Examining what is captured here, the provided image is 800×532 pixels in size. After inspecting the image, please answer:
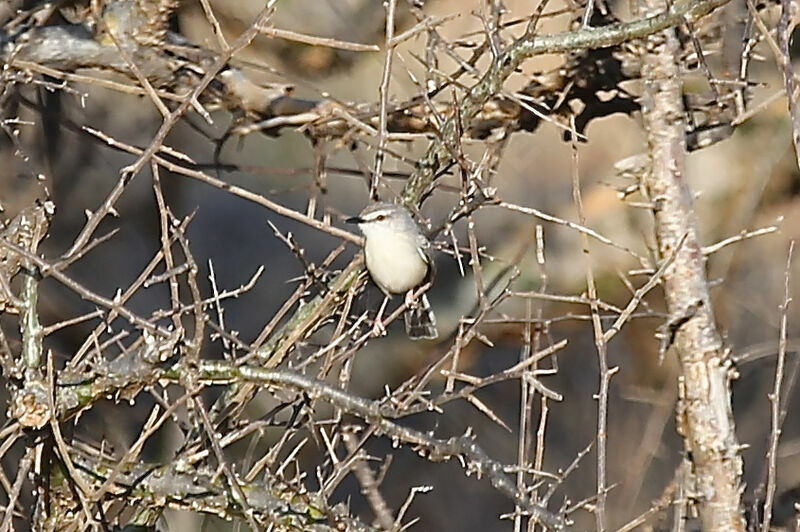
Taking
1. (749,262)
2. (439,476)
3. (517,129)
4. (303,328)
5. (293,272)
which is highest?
(517,129)

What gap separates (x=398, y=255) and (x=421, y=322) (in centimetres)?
51

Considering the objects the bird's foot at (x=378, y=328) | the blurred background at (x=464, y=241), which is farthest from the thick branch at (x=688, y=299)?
the bird's foot at (x=378, y=328)

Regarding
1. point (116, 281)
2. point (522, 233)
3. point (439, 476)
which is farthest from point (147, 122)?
point (439, 476)

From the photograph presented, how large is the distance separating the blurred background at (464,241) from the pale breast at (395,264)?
0.14 m

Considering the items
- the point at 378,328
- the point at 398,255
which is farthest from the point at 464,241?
Result: the point at 378,328

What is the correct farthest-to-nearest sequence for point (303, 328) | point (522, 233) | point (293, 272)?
point (293, 272) → point (522, 233) → point (303, 328)

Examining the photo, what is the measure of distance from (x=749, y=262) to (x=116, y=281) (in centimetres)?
489

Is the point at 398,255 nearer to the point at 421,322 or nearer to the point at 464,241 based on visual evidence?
the point at 421,322

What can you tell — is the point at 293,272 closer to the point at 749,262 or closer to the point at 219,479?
the point at 749,262

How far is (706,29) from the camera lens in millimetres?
5062

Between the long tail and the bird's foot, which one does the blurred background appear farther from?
the bird's foot

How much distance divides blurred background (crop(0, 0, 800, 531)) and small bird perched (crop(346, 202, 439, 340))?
0.13 m

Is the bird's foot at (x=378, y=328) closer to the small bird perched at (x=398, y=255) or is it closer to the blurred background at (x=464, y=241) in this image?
the small bird perched at (x=398, y=255)

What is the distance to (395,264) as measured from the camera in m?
4.61
